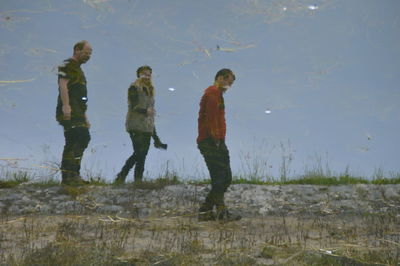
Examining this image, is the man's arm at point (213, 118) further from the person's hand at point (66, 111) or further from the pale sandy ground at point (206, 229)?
the person's hand at point (66, 111)

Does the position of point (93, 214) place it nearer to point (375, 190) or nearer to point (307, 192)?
point (307, 192)

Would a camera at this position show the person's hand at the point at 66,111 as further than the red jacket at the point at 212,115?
Yes

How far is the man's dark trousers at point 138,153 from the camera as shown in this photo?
→ 8.09m

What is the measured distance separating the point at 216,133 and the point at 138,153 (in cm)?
260

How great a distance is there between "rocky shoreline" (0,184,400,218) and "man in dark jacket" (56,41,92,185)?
35.1 inches

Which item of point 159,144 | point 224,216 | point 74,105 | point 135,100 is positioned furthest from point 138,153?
point 224,216

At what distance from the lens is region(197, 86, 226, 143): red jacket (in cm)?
593

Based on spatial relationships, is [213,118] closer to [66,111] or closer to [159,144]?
[66,111]

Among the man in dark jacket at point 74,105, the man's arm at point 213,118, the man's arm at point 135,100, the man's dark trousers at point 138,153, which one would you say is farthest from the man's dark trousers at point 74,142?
the man's arm at point 213,118

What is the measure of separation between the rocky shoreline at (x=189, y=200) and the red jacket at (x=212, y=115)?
1839 mm

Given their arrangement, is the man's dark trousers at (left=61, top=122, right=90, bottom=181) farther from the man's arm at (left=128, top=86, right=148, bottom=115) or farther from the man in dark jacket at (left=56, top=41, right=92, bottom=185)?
the man's arm at (left=128, top=86, right=148, bottom=115)

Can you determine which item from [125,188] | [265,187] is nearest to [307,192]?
[265,187]

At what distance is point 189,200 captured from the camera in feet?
26.6

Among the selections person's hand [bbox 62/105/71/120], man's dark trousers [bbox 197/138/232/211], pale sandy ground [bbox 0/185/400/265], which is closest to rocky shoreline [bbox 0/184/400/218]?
pale sandy ground [bbox 0/185/400/265]
